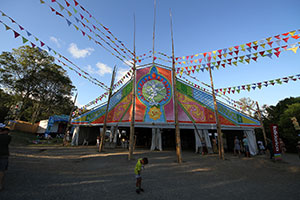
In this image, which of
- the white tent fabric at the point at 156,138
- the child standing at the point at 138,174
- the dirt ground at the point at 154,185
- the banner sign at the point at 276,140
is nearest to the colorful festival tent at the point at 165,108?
the white tent fabric at the point at 156,138

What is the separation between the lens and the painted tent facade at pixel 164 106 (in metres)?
12.3

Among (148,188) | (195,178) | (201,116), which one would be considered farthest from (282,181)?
(201,116)

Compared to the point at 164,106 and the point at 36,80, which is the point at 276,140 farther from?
the point at 36,80

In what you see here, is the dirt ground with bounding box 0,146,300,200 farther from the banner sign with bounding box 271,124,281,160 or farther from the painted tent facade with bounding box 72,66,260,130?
the painted tent facade with bounding box 72,66,260,130

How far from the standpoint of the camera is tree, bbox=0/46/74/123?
18.9 m

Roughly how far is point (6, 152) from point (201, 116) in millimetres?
12349

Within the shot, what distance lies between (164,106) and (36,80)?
786 inches

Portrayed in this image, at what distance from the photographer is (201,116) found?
1271cm

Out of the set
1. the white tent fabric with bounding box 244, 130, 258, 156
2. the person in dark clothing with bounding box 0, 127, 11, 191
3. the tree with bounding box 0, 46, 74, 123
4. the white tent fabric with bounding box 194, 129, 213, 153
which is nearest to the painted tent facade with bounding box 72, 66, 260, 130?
the white tent fabric with bounding box 244, 130, 258, 156

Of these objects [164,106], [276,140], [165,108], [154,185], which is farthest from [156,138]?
[276,140]

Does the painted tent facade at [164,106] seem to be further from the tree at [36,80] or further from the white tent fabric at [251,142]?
the tree at [36,80]

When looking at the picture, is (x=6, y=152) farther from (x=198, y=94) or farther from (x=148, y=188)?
(x=198, y=94)

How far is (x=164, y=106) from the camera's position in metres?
12.6

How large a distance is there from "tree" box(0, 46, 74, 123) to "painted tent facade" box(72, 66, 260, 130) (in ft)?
46.9
